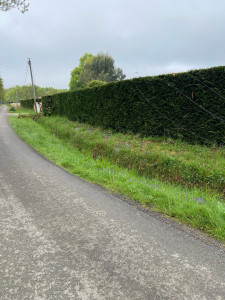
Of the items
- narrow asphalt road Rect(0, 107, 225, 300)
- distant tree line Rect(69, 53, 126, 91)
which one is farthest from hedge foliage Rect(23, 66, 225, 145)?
distant tree line Rect(69, 53, 126, 91)

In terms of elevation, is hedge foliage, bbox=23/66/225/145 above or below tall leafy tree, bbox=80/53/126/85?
below

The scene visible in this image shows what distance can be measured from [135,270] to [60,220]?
1.51m

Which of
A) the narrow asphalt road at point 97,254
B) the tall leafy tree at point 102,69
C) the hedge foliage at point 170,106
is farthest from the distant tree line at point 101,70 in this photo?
the narrow asphalt road at point 97,254

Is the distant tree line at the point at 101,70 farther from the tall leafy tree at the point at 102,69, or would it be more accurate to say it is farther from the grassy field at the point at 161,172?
the grassy field at the point at 161,172

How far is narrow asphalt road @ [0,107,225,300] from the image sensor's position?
193cm

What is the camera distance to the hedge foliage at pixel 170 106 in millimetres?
7297

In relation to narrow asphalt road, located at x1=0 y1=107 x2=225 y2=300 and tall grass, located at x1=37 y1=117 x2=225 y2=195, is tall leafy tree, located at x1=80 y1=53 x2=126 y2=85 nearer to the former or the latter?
tall grass, located at x1=37 y1=117 x2=225 y2=195

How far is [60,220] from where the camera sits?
3223mm

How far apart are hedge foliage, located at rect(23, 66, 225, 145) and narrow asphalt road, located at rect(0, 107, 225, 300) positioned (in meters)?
5.22

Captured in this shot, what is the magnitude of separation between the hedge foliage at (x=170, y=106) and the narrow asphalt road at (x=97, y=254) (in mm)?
5222

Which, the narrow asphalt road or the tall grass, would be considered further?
the tall grass

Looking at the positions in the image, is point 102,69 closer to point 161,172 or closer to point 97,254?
point 161,172

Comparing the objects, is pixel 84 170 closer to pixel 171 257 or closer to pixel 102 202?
pixel 102 202

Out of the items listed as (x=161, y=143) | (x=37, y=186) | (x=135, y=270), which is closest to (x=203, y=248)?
(x=135, y=270)
